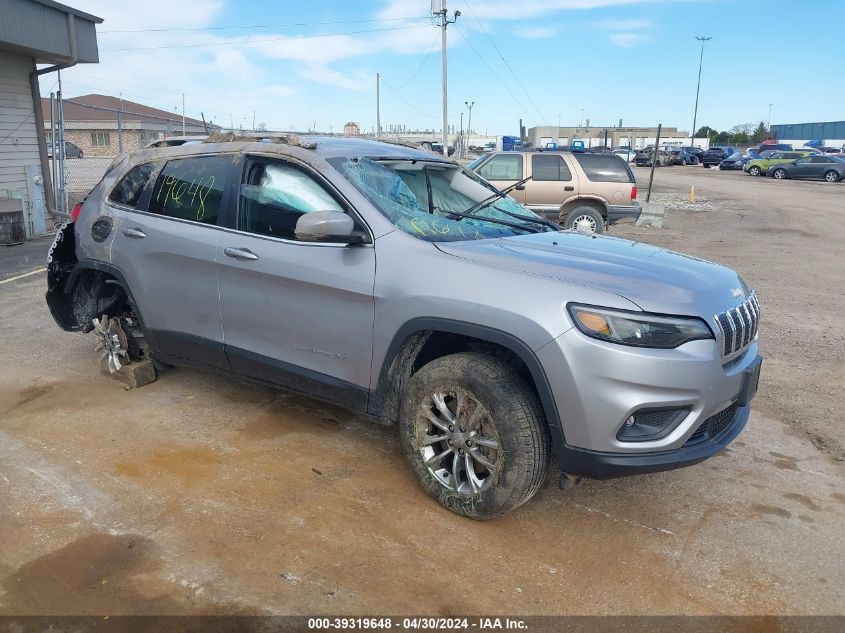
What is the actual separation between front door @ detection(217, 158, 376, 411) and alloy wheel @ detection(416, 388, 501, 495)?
426mm

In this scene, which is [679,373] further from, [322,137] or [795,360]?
[795,360]

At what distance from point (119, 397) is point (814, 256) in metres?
11.5

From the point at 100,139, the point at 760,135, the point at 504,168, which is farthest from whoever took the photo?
the point at 760,135

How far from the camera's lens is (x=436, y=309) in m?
3.27

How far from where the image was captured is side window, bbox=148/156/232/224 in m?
4.25

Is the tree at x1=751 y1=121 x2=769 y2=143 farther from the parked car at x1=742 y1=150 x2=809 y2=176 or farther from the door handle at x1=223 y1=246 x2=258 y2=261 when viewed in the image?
the door handle at x1=223 y1=246 x2=258 y2=261

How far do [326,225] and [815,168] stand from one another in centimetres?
3875

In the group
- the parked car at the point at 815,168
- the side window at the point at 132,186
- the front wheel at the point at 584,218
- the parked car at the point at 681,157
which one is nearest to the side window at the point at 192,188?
the side window at the point at 132,186

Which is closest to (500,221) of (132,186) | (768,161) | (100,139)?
(132,186)

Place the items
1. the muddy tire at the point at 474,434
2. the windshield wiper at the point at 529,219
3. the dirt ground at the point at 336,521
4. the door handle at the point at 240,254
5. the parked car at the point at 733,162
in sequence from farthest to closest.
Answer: the parked car at the point at 733,162
the windshield wiper at the point at 529,219
the door handle at the point at 240,254
the muddy tire at the point at 474,434
the dirt ground at the point at 336,521

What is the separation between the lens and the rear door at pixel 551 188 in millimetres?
12977

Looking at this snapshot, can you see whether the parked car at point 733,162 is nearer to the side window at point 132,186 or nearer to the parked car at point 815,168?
the parked car at point 815,168

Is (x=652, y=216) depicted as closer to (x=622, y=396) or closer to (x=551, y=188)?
Answer: (x=551, y=188)

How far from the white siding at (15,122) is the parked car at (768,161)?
Answer: 36.6 m
